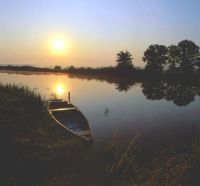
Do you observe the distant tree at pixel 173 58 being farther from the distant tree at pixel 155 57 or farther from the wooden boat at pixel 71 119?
the wooden boat at pixel 71 119

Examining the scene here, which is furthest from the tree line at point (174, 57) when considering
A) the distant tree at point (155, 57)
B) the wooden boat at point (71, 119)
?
the wooden boat at point (71, 119)

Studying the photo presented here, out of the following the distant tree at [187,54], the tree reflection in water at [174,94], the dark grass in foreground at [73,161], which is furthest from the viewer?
the distant tree at [187,54]

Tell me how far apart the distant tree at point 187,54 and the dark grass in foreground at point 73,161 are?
173ft

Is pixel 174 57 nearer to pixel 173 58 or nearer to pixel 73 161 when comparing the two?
pixel 173 58

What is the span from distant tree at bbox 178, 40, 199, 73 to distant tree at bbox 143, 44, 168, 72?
375 centimetres

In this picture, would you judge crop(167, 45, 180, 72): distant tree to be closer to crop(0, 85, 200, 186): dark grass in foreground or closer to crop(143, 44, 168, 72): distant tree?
crop(143, 44, 168, 72): distant tree

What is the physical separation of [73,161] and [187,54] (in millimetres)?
61244

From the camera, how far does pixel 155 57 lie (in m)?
69.6


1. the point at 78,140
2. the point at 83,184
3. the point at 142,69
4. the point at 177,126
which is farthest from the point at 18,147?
the point at 142,69

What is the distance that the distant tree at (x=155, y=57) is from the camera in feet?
226

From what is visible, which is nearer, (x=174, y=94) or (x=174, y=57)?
(x=174, y=94)

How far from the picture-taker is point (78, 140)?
1234cm

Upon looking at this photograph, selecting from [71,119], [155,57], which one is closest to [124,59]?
[155,57]

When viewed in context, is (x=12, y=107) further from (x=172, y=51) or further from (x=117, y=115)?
(x=172, y=51)
